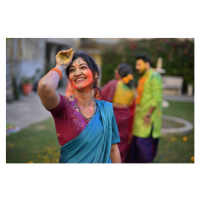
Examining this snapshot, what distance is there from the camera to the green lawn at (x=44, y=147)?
4562mm

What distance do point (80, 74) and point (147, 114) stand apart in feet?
8.22

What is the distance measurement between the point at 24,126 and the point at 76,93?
197 inches

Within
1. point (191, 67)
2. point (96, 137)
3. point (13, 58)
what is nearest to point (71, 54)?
point (96, 137)

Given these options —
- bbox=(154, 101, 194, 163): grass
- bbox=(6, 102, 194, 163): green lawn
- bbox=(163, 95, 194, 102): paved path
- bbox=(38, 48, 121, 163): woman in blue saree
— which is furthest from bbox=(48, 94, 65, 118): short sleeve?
bbox=(163, 95, 194, 102): paved path

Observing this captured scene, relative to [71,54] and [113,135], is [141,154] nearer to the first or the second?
[113,135]

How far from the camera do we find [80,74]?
6.54 ft

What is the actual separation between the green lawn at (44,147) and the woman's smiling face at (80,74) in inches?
107

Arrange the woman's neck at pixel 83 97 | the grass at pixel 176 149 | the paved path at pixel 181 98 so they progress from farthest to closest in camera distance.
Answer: the paved path at pixel 181 98, the grass at pixel 176 149, the woman's neck at pixel 83 97

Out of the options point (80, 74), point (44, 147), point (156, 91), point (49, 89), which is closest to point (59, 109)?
point (49, 89)

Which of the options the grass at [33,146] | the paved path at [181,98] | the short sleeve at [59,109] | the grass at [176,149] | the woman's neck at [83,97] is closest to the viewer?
the short sleeve at [59,109]

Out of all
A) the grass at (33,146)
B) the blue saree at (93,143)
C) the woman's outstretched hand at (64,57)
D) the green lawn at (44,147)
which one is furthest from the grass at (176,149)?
the woman's outstretched hand at (64,57)

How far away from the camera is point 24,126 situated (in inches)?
265

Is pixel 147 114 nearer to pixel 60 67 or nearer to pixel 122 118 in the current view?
pixel 122 118

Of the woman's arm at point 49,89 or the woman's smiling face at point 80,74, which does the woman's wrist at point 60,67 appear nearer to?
the woman's arm at point 49,89
